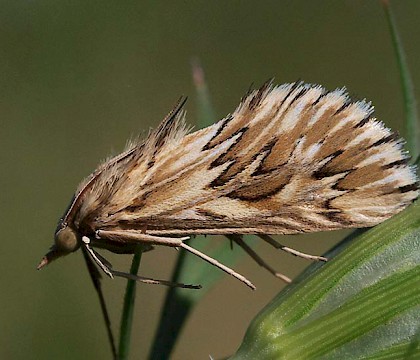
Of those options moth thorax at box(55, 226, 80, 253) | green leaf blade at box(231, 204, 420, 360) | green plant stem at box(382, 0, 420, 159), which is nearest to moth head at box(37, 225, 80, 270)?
moth thorax at box(55, 226, 80, 253)

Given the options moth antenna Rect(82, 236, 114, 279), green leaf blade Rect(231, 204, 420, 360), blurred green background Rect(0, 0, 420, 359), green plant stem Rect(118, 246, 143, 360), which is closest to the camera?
green leaf blade Rect(231, 204, 420, 360)

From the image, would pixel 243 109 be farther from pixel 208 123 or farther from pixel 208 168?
pixel 208 123

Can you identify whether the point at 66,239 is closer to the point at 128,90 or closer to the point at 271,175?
the point at 271,175

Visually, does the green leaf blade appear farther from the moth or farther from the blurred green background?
the blurred green background

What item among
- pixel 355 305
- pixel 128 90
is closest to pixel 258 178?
pixel 355 305

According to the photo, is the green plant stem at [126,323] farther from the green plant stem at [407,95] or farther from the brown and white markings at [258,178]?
the green plant stem at [407,95]

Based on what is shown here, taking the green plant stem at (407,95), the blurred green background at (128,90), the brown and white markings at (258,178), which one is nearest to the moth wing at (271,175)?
the brown and white markings at (258,178)

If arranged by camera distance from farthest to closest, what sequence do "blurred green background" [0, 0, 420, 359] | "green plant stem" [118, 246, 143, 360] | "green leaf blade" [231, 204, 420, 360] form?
"blurred green background" [0, 0, 420, 359] → "green plant stem" [118, 246, 143, 360] → "green leaf blade" [231, 204, 420, 360]
